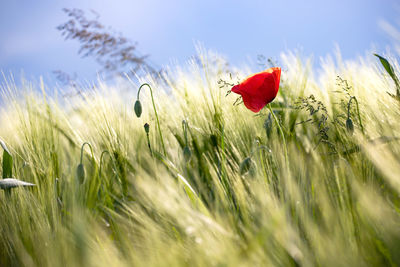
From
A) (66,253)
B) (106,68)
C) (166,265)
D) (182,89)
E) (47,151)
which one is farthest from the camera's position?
(106,68)

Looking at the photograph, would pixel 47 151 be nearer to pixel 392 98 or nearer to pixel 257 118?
pixel 257 118

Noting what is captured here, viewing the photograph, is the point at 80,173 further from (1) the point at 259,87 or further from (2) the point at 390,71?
(2) the point at 390,71

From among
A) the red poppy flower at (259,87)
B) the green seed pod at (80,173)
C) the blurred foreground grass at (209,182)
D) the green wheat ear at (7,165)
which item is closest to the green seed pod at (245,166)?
the blurred foreground grass at (209,182)

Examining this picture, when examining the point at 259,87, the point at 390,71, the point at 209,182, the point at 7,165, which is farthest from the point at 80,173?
the point at 390,71

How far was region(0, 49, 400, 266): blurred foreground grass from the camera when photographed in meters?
0.41

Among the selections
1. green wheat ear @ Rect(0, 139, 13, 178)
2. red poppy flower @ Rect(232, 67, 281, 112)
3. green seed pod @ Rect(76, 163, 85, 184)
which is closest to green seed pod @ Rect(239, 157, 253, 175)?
red poppy flower @ Rect(232, 67, 281, 112)

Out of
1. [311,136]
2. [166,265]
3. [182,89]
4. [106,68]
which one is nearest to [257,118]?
[311,136]

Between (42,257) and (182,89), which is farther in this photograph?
(182,89)

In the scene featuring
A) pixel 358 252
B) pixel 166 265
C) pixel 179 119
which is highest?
pixel 179 119

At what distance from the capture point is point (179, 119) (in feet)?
3.26

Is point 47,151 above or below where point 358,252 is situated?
above

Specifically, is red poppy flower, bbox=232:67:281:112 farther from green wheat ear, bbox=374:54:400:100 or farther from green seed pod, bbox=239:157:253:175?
green wheat ear, bbox=374:54:400:100

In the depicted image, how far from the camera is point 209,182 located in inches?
33.4

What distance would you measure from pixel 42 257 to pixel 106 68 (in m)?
2.37
